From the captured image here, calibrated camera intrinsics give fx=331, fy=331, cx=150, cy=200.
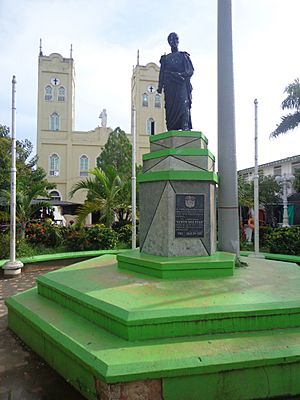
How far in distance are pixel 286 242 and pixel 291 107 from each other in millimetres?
14199

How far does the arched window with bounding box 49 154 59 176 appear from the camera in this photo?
31.9m

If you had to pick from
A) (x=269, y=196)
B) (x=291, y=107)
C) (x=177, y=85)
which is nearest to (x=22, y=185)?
(x=177, y=85)

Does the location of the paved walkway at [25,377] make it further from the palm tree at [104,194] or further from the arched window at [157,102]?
the arched window at [157,102]

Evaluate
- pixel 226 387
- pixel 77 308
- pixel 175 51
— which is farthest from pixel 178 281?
pixel 175 51

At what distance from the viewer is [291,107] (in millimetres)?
20922

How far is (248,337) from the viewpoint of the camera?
120 inches

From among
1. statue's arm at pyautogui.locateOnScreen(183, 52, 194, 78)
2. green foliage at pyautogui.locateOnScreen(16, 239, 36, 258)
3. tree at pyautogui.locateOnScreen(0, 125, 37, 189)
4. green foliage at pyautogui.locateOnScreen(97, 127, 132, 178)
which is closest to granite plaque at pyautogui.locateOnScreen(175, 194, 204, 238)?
statue's arm at pyautogui.locateOnScreen(183, 52, 194, 78)

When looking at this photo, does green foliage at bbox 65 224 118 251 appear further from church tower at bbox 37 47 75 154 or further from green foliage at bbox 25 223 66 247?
church tower at bbox 37 47 75 154

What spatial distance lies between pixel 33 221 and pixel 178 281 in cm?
843

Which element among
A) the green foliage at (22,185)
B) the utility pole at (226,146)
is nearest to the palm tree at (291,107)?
the green foliage at (22,185)

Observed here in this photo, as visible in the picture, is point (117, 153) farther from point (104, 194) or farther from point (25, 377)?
point (25, 377)

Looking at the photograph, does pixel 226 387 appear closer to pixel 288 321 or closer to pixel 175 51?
pixel 288 321

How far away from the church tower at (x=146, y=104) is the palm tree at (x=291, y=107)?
13.9 metres

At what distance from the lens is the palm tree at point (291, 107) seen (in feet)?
67.8
